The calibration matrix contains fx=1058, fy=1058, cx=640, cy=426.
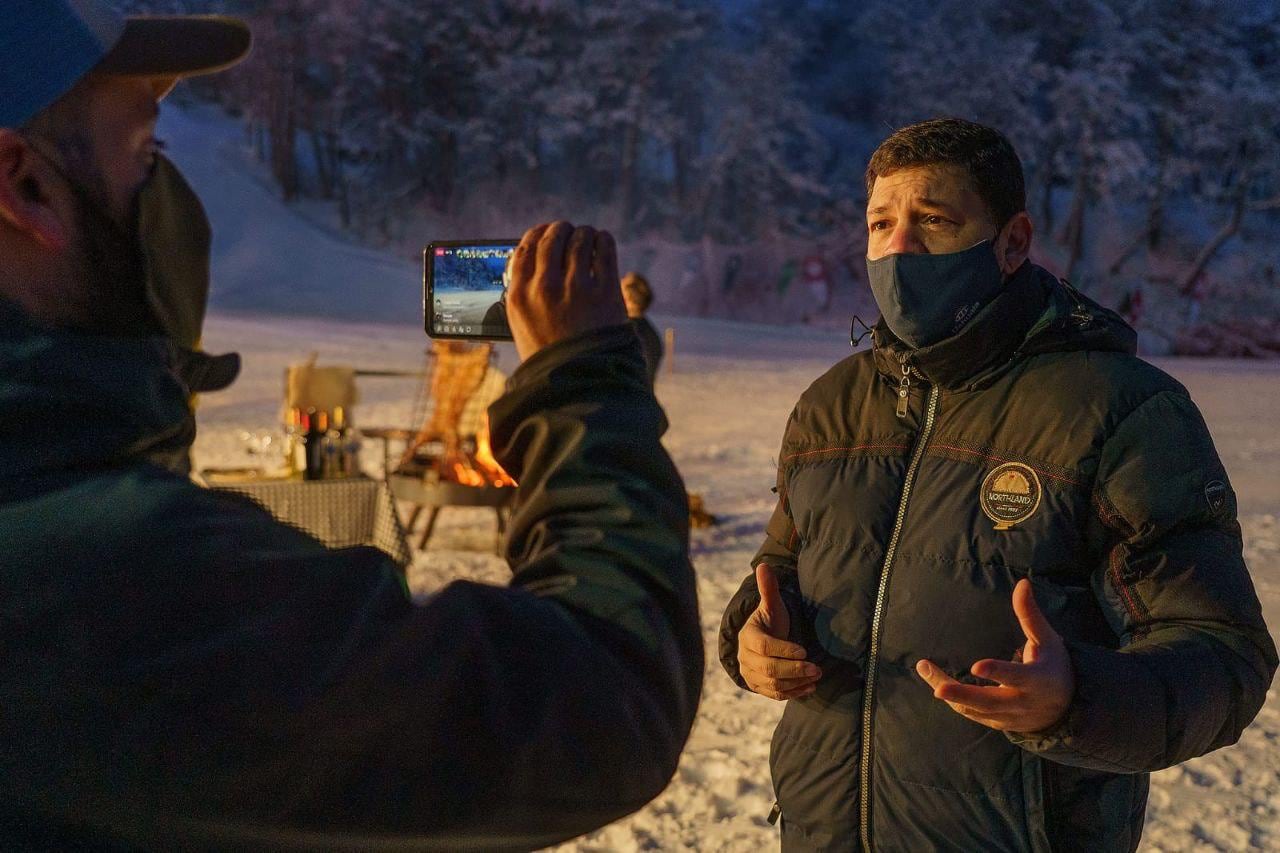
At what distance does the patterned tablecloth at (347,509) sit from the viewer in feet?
17.0

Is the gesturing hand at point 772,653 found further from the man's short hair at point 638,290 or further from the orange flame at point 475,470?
the man's short hair at point 638,290

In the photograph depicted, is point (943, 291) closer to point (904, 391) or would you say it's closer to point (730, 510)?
point (904, 391)

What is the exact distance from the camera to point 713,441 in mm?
10992

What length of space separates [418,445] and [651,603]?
6085 mm

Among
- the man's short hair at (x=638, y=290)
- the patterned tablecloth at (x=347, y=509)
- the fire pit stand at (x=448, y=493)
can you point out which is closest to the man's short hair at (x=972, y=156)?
the patterned tablecloth at (x=347, y=509)

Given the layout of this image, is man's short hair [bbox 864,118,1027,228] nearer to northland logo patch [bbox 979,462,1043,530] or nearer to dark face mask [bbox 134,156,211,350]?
northland logo patch [bbox 979,462,1043,530]

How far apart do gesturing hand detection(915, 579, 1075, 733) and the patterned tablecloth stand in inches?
161

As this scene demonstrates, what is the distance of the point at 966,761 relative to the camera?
164 cm

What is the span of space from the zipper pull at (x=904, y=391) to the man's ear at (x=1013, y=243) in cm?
23

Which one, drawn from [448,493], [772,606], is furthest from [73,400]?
[448,493]

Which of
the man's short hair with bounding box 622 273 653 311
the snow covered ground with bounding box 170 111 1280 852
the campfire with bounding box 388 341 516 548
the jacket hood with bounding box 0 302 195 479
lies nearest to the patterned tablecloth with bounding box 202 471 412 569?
the snow covered ground with bounding box 170 111 1280 852

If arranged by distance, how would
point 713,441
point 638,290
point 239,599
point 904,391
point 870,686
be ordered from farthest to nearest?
point 713,441
point 638,290
point 904,391
point 870,686
point 239,599

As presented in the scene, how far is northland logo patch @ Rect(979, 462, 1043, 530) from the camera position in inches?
63.6

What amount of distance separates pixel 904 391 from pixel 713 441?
361 inches
